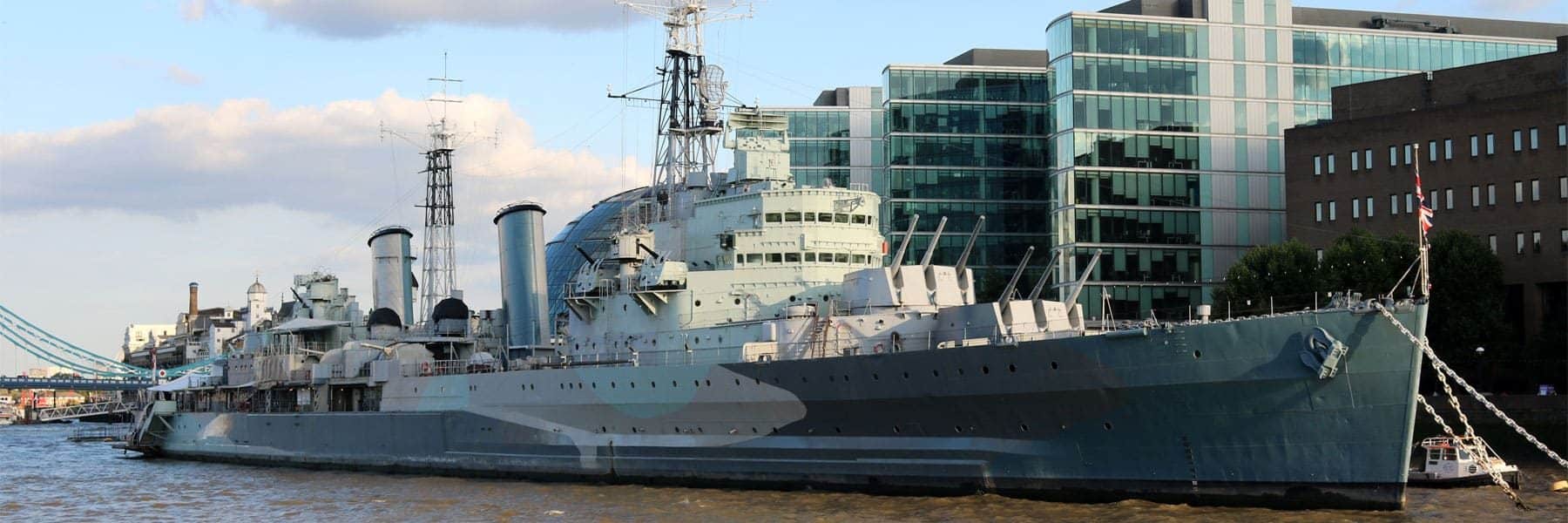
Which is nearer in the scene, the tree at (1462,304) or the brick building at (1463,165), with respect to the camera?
the tree at (1462,304)

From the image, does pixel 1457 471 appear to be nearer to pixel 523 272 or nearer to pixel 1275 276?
pixel 1275 276

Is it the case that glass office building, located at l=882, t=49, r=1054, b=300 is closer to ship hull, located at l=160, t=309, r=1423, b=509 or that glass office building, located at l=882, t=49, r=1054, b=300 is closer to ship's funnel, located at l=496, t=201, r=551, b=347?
ship's funnel, located at l=496, t=201, r=551, b=347

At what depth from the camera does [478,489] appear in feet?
108

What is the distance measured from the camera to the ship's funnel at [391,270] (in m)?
51.3

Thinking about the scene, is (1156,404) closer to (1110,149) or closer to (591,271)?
(591,271)

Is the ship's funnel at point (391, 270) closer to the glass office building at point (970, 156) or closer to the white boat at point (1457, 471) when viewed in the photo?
the glass office building at point (970, 156)

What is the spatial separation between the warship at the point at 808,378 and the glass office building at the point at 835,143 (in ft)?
86.6

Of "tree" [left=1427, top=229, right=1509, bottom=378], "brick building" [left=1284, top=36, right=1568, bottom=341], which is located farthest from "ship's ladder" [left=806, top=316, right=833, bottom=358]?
"brick building" [left=1284, top=36, right=1568, bottom=341]

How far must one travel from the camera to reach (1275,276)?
148 feet

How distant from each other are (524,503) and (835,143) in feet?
135

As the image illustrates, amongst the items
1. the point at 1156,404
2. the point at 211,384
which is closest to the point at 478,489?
the point at 1156,404

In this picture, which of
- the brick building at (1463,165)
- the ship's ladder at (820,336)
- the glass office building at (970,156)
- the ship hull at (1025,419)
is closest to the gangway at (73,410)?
the glass office building at (970,156)

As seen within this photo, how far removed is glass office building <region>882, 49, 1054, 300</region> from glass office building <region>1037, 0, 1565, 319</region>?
4.78 m

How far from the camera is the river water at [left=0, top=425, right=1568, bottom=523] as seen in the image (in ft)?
81.8
